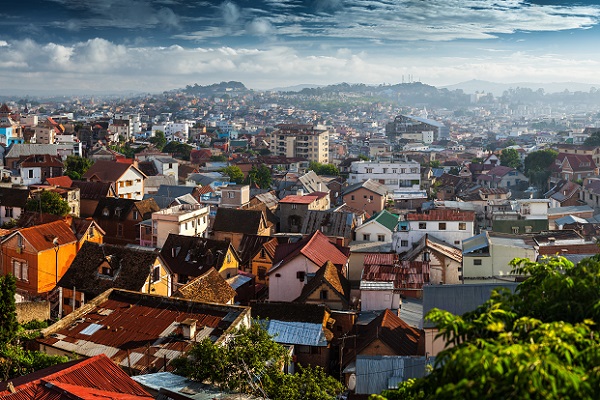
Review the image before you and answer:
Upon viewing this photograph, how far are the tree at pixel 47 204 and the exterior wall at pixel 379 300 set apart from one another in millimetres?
11166

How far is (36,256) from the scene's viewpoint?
14367mm

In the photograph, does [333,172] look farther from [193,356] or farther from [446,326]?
[446,326]

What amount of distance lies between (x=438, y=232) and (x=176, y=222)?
695 cm

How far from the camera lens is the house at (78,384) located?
17.9 ft

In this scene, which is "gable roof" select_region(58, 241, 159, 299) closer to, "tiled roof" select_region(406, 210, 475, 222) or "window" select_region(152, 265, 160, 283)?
"window" select_region(152, 265, 160, 283)

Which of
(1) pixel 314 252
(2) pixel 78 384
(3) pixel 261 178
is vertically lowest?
(1) pixel 314 252

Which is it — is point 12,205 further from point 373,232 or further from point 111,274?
point 373,232

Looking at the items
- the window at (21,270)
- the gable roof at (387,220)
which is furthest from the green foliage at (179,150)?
the window at (21,270)

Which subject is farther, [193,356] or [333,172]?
[333,172]

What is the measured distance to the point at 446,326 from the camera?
342cm

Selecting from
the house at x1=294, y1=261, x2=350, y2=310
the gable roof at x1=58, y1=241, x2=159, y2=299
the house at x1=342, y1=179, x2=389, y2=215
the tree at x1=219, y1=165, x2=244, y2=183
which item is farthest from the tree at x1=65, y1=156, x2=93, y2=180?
the house at x1=294, y1=261, x2=350, y2=310

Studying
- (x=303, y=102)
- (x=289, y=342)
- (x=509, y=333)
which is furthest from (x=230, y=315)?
(x=303, y=102)

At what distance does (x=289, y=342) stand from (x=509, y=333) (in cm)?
801

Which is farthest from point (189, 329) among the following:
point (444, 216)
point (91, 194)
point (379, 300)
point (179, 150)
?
point (179, 150)
